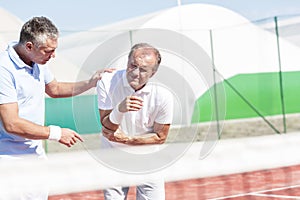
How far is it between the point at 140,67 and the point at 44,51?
0.37m

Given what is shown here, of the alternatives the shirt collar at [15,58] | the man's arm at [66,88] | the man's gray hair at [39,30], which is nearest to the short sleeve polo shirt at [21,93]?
the shirt collar at [15,58]

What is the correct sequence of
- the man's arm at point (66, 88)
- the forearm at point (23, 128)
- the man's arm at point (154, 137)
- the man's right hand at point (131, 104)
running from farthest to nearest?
the man's arm at point (66, 88), the man's arm at point (154, 137), the man's right hand at point (131, 104), the forearm at point (23, 128)

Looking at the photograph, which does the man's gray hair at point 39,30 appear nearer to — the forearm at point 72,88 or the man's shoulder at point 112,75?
the man's shoulder at point 112,75

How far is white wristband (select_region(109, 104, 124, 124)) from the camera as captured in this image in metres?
2.99

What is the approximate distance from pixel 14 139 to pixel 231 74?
10011 mm

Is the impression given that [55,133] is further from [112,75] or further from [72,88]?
[72,88]

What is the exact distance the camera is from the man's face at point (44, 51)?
2.82 metres

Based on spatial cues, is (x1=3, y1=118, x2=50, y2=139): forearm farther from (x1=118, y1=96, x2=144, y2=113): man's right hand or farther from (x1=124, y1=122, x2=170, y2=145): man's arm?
(x1=124, y1=122, x2=170, y2=145): man's arm

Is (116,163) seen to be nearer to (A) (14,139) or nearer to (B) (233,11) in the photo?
(A) (14,139)

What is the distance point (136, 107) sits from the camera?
2893mm

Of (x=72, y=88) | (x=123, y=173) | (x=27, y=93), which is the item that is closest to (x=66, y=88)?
(x=72, y=88)

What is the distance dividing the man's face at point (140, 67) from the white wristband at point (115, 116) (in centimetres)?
13

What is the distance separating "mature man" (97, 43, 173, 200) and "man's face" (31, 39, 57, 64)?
1.00 ft

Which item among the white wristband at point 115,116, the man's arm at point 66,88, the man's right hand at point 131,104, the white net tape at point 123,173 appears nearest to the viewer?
the white net tape at point 123,173
